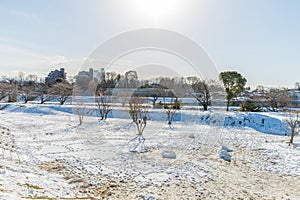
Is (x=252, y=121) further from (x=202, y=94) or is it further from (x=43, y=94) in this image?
(x=43, y=94)

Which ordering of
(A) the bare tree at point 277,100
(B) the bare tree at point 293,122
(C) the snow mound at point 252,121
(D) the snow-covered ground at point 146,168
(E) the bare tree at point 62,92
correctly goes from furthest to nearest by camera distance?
(E) the bare tree at point 62,92, (A) the bare tree at point 277,100, (C) the snow mound at point 252,121, (B) the bare tree at point 293,122, (D) the snow-covered ground at point 146,168

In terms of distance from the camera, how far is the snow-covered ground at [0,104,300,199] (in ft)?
11.7

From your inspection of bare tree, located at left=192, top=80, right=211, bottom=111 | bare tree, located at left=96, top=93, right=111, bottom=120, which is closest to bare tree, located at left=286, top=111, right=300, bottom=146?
bare tree, located at left=192, top=80, right=211, bottom=111

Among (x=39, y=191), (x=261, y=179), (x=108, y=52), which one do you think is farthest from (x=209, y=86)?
(x=39, y=191)

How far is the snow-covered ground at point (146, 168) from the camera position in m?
3.58

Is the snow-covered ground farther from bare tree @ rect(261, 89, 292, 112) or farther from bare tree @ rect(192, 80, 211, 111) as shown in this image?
bare tree @ rect(261, 89, 292, 112)

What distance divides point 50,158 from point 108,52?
11.4ft

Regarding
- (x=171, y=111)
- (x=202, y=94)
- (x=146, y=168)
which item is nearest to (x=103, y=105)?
(x=171, y=111)

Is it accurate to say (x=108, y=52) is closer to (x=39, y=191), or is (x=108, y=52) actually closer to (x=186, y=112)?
(x=39, y=191)

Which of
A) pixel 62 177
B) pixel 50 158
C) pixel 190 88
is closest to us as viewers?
pixel 62 177

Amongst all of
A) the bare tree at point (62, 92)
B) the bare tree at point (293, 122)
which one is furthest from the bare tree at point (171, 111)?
the bare tree at point (62, 92)

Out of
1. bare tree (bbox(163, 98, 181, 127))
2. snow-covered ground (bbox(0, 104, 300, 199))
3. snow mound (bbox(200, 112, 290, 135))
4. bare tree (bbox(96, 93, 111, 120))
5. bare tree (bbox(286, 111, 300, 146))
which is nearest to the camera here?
snow-covered ground (bbox(0, 104, 300, 199))

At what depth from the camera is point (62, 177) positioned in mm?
4125

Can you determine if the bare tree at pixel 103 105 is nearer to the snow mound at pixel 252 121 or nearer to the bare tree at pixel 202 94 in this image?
the snow mound at pixel 252 121
